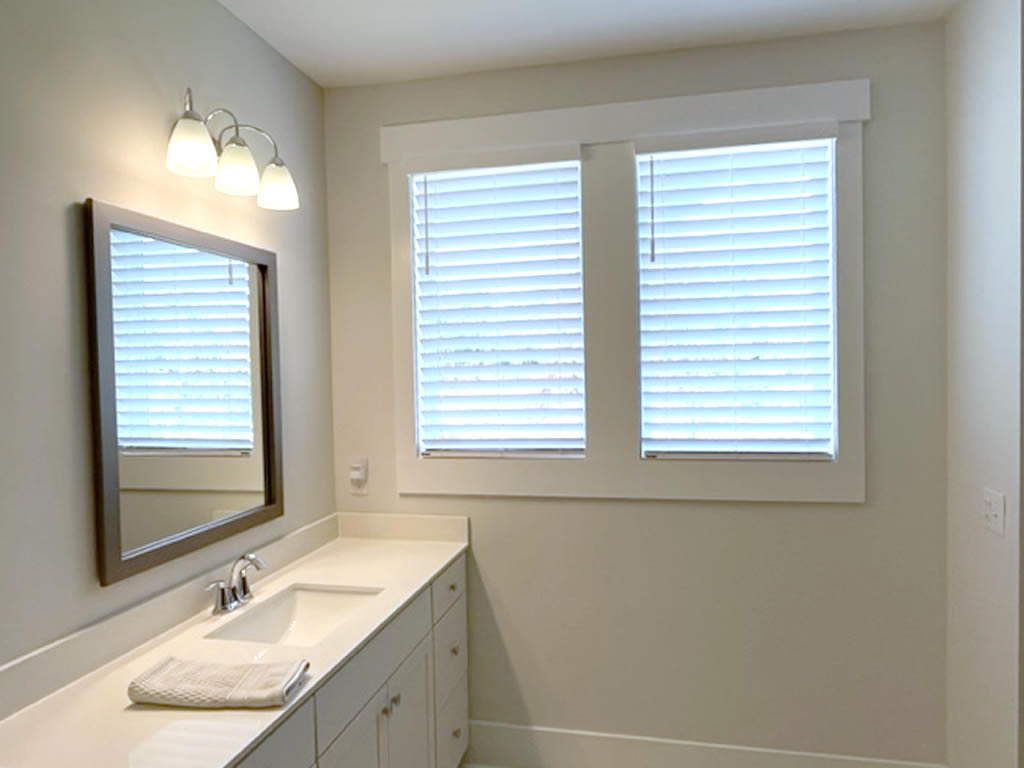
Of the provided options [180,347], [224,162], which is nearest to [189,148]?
[224,162]

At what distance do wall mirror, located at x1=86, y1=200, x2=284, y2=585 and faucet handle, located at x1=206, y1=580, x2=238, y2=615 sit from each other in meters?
0.12

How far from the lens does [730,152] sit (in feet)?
7.38

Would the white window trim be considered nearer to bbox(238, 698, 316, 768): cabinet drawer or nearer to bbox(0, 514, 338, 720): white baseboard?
bbox(0, 514, 338, 720): white baseboard

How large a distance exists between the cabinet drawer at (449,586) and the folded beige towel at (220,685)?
2.55 feet

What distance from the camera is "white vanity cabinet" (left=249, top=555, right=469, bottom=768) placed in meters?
1.38

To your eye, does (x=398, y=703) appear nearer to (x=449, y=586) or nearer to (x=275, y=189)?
(x=449, y=586)

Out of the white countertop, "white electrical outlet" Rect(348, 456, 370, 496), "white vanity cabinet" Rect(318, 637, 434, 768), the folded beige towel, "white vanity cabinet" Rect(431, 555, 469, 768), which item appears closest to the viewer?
the white countertop

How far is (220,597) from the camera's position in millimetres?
1806

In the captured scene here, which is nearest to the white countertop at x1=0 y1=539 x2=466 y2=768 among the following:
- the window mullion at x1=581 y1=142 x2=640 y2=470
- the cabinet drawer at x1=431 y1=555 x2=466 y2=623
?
the cabinet drawer at x1=431 y1=555 x2=466 y2=623

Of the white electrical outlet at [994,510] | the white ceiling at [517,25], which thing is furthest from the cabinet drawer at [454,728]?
the white ceiling at [517,25]

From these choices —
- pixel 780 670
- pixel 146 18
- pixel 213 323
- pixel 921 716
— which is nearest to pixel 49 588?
pixel 213 323

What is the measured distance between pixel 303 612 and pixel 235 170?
51.5 inches

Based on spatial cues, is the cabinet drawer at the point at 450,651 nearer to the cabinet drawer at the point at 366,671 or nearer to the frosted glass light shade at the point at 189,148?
the cabinet drawer at the point at 366,671

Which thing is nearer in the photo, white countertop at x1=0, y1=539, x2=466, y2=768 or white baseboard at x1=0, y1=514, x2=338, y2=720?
white countertop at x1=0, y1=539, x2=466, y2=768
